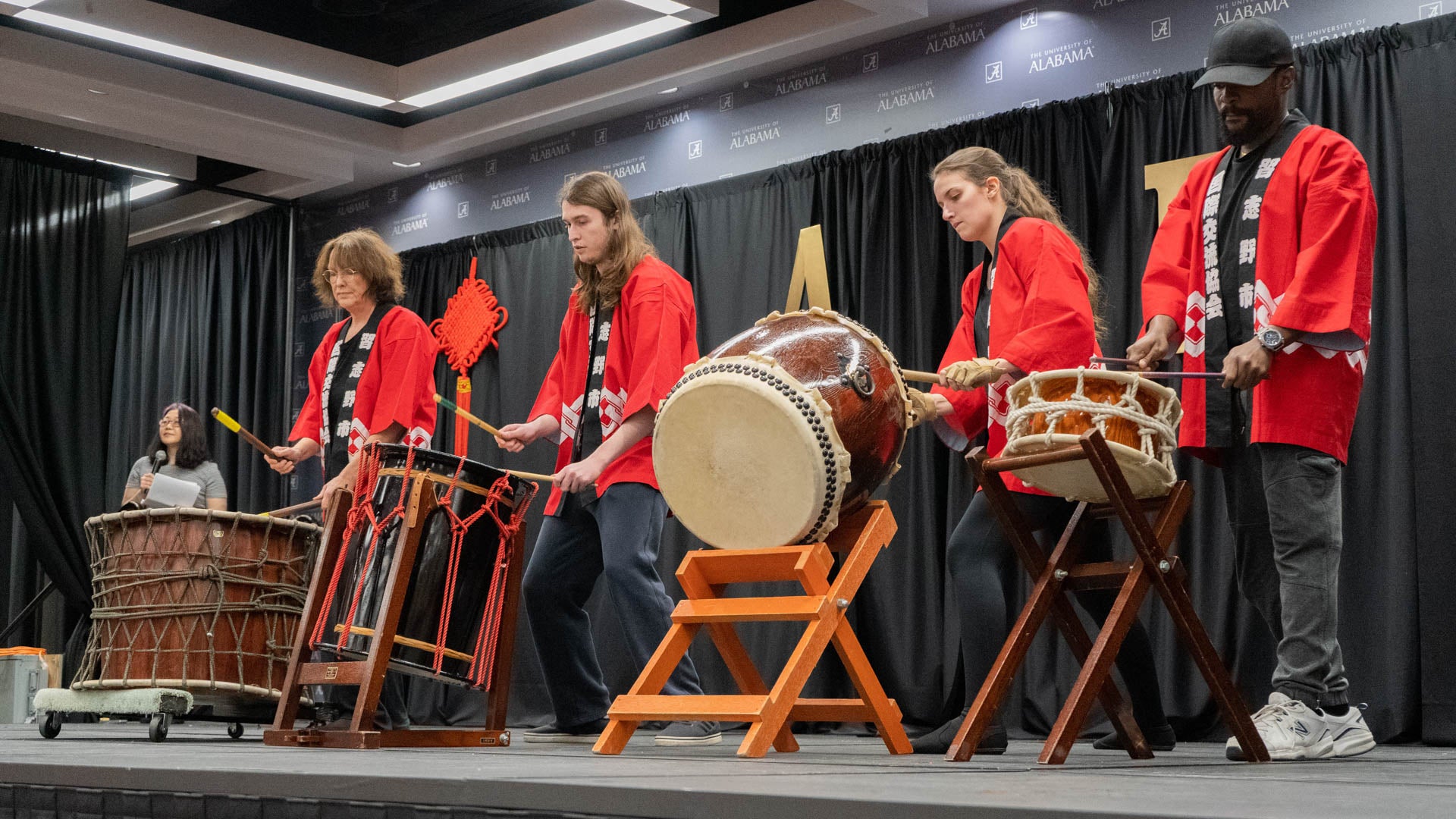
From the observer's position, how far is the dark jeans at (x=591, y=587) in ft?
12.2

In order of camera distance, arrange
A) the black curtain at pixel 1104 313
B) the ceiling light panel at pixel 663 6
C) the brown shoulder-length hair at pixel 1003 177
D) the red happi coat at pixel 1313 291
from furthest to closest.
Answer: the ceiling light panel at pixel 663 6
the black curtain at pixel 1104 313
the brown shoulder-length hair at pixel 1003 177
the red happi coat at pixel 1313 291

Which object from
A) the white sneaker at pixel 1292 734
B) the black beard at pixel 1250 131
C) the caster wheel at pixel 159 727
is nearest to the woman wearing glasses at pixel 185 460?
the caster wheel at pixel 159 727

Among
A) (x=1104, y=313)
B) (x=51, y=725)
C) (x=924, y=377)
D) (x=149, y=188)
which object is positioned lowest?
(x=51, y=725)

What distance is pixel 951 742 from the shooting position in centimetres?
326

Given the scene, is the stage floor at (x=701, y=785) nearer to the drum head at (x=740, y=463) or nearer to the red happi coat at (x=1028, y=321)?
the drum head at (x=740, y=463)

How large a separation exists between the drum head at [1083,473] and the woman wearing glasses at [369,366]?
2155 millimetres

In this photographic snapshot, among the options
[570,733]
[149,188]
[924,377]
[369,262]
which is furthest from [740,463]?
[149,188]

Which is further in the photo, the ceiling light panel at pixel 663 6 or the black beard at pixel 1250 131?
the ceiling light panel at pixel 663 6

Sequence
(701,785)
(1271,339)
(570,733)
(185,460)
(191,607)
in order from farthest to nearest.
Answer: (185,460), (191,607), (570,733), (1271,339), (701,785)

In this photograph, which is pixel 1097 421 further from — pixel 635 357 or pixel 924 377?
pixel 635 357

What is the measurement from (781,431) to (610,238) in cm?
126

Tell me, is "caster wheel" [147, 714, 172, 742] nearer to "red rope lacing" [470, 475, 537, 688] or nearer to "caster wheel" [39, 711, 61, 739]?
Answer: "caster wheel" [39, 711, 61, 739]

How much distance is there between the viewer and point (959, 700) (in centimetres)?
553

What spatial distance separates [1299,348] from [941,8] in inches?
133
